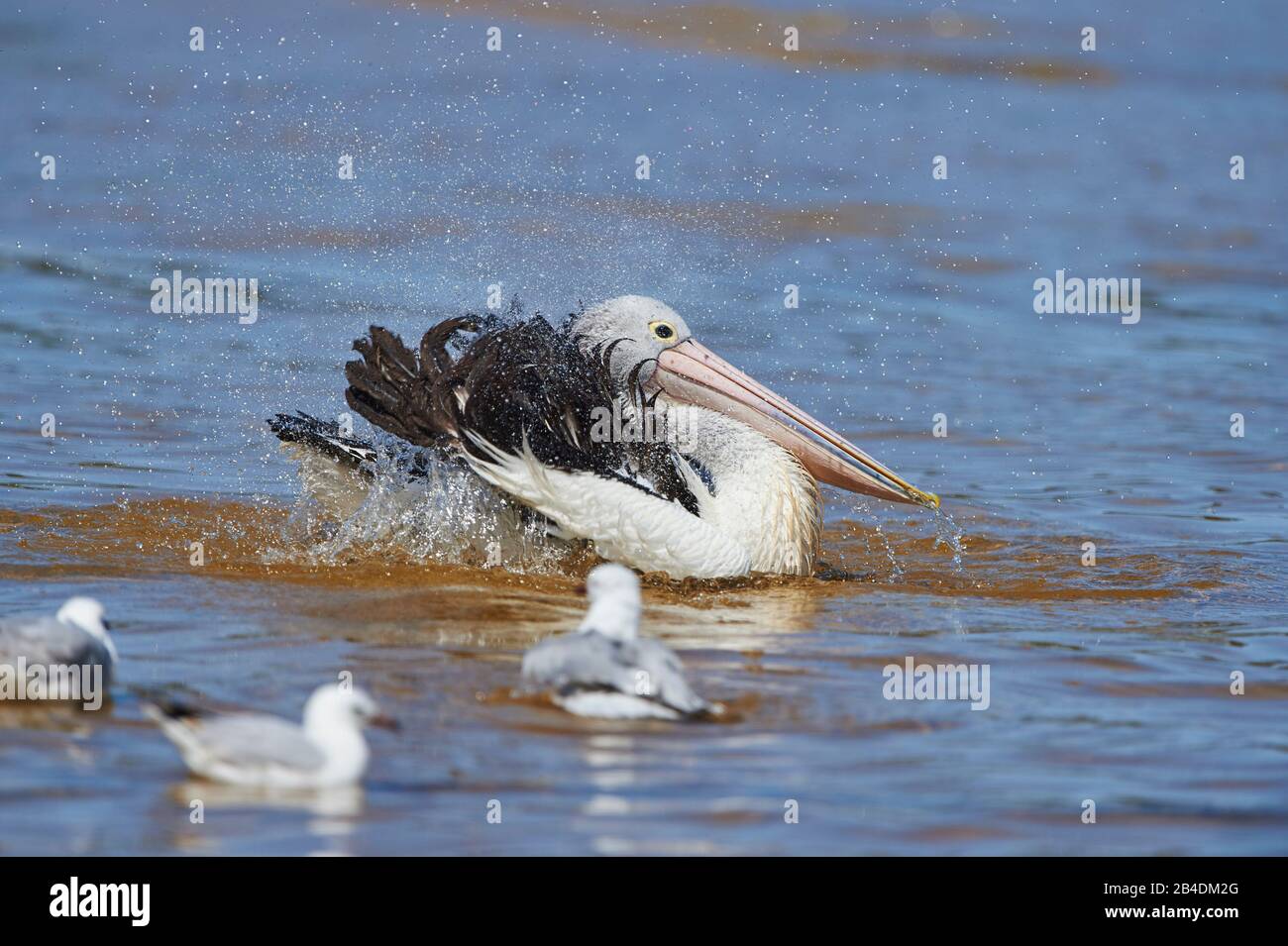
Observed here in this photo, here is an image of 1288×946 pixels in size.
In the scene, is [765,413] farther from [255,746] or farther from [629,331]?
[255,746]

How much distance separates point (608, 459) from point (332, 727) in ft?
8.19

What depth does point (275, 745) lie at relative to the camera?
4395mm

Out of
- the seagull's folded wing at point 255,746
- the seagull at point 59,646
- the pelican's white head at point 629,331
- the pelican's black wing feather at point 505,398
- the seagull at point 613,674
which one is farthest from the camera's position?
the pelican's white head at point 629,331

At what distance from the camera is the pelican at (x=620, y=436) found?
22.0ft

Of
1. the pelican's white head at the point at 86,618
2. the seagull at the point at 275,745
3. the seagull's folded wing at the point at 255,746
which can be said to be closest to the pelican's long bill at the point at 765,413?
the pelican's white head at the point at 86,618

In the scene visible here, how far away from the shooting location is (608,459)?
22.2ft

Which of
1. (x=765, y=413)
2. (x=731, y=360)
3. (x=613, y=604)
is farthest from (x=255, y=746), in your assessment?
(x=731, y=360)

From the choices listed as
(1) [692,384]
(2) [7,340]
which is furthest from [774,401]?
(2) [7,340]

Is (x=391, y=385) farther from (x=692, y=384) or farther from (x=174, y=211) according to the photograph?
(x=174, y=211)

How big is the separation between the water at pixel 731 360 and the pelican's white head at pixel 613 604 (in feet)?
0.97

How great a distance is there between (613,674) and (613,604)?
0.29m

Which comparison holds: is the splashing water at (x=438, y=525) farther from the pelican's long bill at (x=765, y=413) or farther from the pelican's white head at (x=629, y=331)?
the pelican's long bill at (x=765, y=413)

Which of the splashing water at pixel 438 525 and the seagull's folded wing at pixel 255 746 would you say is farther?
the splashing water at pixel 438 525
